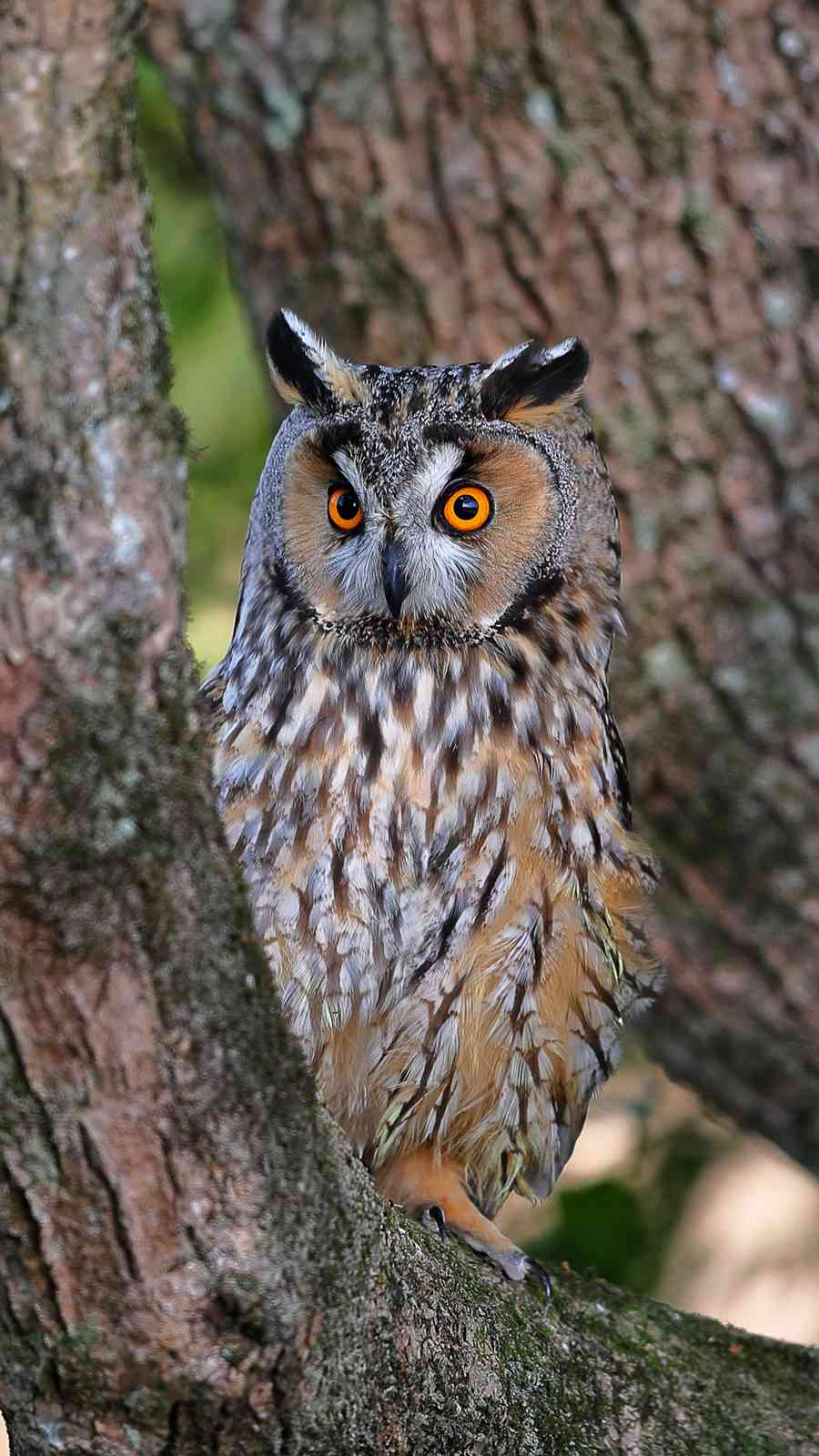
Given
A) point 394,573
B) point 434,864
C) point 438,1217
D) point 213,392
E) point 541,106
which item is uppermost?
point 541,106

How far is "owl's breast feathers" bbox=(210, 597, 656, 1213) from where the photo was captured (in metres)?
2.23

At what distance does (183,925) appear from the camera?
127cm

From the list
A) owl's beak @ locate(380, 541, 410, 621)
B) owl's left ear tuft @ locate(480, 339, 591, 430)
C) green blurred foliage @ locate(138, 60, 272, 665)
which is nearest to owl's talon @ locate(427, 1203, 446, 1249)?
owl's beak @ locate(380, 541, 410, 621)

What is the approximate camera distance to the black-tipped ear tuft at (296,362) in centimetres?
234

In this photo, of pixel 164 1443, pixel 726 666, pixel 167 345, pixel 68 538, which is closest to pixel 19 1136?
pixel 164 1443

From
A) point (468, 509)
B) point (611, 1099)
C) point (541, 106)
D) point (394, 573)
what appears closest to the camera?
point (394, 573)

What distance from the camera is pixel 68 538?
1132 millimetres

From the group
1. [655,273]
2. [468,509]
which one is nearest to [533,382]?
[468,509]

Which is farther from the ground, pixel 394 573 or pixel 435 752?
pixel 394 573

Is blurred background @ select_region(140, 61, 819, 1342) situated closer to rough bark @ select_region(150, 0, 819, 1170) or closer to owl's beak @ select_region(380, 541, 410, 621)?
rough bark @ select_region(150, 0, 819, 1170)

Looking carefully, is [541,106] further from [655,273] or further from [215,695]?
[215,695]

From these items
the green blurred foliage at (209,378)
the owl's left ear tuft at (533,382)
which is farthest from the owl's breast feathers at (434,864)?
the green blurred foliage at (209,378)

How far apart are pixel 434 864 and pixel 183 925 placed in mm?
990

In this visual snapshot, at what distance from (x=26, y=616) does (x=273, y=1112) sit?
20.4 inches
